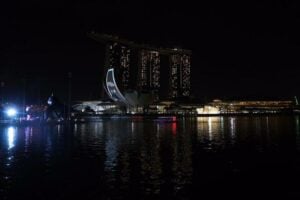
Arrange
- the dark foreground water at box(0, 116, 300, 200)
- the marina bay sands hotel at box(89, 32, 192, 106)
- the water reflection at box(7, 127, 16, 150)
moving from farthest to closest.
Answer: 1. the marina bay sands hotel at box(89, 32, 192, 106)
2. the water reflection at box(7, 127, 16, 150)
3. the dark foreground water at box(0, 116, 300, 200)

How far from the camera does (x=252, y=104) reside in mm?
187875

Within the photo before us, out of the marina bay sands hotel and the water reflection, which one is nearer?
the water reflection

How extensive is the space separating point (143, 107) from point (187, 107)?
23.4 metres

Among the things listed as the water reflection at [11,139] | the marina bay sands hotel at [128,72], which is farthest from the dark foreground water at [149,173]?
the marina bay sands hotel at [128,72]

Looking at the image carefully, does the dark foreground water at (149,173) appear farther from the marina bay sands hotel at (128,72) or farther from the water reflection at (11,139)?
the marina bay sands hotel at (128,72)

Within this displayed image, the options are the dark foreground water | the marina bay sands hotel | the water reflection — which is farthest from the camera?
the marina bay sands hotel

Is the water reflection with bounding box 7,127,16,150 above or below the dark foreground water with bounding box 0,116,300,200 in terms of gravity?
above

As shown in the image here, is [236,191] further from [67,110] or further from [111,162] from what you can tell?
[67,110]

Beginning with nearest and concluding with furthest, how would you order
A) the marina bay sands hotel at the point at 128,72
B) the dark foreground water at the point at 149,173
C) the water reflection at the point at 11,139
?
the dark foreground water at the point at 149,173, the water reflection at the point at 11,139, the marina bay sands hotel at the point at 128,72

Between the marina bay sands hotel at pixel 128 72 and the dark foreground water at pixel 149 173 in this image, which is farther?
the marina bay sands hotel at pixel 128 72

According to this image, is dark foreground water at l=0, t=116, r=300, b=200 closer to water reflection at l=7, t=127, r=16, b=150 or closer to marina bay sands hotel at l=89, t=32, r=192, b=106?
water reflection at l=7, t=127, r=16, b=150

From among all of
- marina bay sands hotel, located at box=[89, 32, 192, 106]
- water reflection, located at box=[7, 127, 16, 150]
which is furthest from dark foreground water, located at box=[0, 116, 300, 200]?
marina bay sands hotel, located at box=[89, 32, 192, 106]

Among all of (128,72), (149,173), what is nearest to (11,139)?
(149,173)

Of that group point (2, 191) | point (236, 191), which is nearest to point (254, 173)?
point (236, 191)
